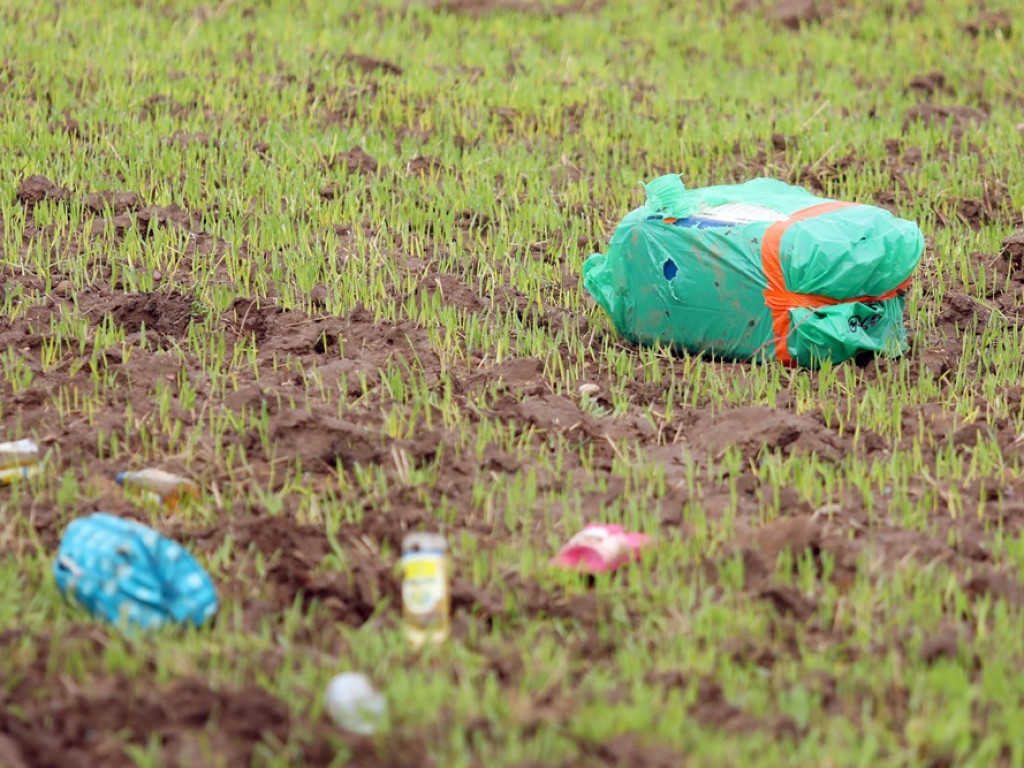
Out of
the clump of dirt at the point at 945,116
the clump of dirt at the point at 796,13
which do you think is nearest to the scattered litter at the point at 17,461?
the clump of dirt at the point at 945,116

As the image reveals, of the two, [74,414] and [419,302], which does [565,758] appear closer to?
[74,414]

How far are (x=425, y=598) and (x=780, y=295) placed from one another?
6.68 feet

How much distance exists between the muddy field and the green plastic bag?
0.14 m

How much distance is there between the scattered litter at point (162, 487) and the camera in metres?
3.72

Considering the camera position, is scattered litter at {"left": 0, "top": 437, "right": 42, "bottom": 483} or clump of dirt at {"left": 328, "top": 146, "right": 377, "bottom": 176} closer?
scattered litter at {"left": 0, "top": 437, "right": 42, "bottom": 483}

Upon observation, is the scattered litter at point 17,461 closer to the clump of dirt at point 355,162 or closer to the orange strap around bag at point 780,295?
the orange strap around bag at point 780,295

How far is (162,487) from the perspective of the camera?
3.72 metres

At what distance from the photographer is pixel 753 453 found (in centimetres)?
405

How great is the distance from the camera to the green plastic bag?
15.0 ft

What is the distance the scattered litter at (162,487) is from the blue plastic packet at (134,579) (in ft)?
1.63

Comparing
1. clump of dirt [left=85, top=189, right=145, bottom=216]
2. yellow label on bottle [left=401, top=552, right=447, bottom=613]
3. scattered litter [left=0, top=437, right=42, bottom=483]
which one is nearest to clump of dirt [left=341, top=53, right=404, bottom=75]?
clump of dirt [left=85, top=189, right=145, bottom=216]

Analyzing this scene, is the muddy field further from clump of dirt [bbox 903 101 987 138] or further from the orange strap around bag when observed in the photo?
the orange strap around bag

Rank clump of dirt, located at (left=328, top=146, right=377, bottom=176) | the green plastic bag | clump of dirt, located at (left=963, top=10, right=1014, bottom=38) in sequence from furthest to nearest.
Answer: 1. clump of dirt, located at (left=963, top=10, right=1014, bottom=38)
2. clump of dirt, located at (left=328, top=146, right=377, bottom=176)
3. the green plastic bag

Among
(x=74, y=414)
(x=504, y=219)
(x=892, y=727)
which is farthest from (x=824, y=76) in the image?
(x=892, y=727)
